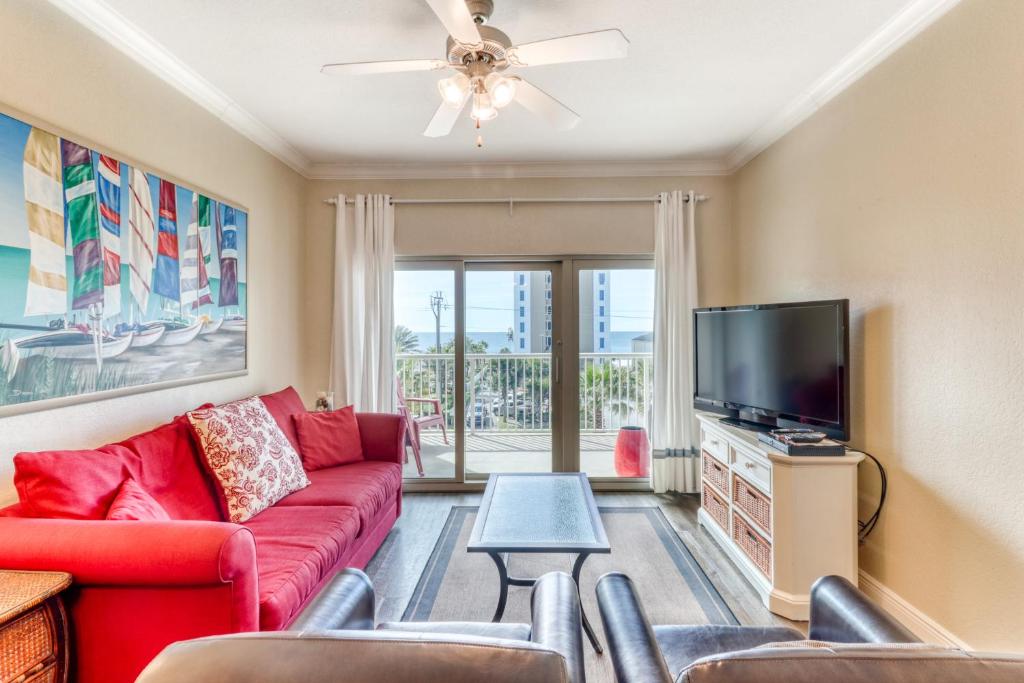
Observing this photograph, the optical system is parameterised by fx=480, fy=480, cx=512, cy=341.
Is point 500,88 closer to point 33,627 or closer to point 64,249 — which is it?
point 64,249

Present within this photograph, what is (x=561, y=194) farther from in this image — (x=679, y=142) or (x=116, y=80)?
(x=116, y=80)

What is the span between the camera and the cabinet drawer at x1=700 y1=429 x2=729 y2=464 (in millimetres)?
2822

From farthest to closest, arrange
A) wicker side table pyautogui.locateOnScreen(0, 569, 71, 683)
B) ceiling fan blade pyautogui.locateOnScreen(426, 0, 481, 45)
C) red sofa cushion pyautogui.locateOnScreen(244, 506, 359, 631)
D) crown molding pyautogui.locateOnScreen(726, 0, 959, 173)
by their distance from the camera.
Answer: crown molding pyautogui.locateOnScreen(726, 0, 959, 173), red sofa cushion pyautogui.locateOnScreen(244, 506, 359, 631), ceiling fan blade pyautogui.locateOnScreen(426, 0, 481, 45), wicker side table pyautogui.locateOnScreen(0, 569, 71, 683)

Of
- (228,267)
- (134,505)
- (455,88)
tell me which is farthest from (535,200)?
(134,505)

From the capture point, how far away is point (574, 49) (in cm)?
169

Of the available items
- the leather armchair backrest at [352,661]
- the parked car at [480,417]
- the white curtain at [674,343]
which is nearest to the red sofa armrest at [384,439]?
the parked car at [480,417]

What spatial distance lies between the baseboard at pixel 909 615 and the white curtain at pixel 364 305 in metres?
3.10

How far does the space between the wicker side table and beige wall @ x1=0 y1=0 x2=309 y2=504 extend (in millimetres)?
613

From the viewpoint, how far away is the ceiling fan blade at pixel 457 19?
4.74 ft

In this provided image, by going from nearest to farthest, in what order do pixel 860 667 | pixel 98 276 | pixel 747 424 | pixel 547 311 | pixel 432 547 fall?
pixel 860 667, pixel 98 276, pixel 747 424, pixel 432 547, pixel 547 311

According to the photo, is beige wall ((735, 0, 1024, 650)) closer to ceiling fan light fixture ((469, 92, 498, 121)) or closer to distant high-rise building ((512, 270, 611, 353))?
distant high-rise building ((512, 270, 611, 353))

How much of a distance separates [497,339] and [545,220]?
104 centimetres

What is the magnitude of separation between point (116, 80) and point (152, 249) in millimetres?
726

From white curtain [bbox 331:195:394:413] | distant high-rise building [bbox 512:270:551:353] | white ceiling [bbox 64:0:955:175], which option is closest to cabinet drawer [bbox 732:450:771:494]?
distant high-rise building [bbox 512:270:551:353]
